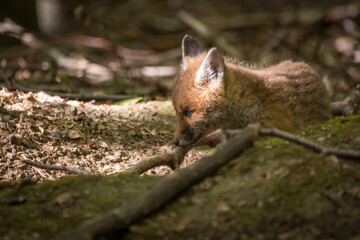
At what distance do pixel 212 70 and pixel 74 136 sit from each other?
170cm

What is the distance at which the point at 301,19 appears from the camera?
11.5 m

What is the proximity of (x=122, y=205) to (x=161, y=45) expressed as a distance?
10.2 metres

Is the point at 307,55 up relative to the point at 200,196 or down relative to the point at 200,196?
up

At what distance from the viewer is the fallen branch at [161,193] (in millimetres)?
2139

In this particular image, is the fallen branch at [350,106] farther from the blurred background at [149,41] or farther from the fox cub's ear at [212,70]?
the fox cub's ear at [212,70]

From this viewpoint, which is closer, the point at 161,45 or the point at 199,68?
the point at 199,68

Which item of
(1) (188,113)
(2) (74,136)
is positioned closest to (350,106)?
(1) (188,113)

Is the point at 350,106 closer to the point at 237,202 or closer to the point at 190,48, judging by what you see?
the point at 190,48

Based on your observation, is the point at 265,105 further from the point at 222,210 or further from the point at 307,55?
the point at 307,55

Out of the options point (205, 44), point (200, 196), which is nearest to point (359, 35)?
point (205, 44)

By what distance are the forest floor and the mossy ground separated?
1.37 m

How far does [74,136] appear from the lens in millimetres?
4574

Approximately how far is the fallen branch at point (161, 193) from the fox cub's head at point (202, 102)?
5.06 ft

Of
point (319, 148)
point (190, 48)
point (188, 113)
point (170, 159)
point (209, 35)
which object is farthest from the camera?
point (209, 35)
